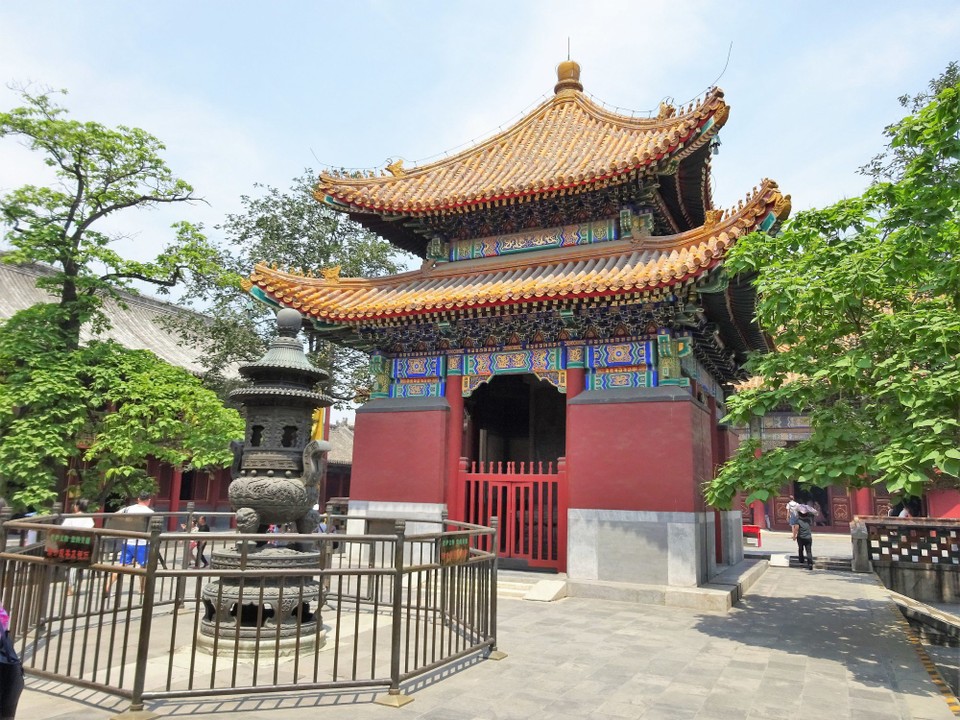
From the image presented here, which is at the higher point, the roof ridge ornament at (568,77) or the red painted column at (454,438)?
the roof ridge ornament at (568,77)

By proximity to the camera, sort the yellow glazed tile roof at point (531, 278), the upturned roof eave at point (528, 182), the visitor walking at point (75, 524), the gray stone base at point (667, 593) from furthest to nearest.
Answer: the upturned roof eave at point (528, 182) → the yellow glazed tile roof at point (531, 278) → the gray stone base at point (667, 593) → the visitor walking at point (75, 524)

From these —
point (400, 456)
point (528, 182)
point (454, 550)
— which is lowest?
point (454, 550)

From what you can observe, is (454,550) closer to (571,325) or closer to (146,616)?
(146,616)

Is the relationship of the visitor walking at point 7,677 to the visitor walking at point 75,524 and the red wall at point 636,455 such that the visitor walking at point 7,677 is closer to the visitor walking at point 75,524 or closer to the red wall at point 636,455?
the visitor walking at point 75,524

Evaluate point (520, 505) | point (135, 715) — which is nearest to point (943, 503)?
point (520, 505)

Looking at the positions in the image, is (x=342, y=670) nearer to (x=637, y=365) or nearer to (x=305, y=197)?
(x=637, y=365)

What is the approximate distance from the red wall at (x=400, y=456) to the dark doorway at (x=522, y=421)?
327 centimetres

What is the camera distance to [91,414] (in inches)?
588

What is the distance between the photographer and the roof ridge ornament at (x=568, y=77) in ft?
51.4

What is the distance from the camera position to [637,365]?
1071cm

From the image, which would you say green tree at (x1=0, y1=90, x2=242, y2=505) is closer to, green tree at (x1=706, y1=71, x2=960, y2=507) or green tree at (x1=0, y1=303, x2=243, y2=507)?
green tree at (x1=0, y1=303, x2=243, y2=507)

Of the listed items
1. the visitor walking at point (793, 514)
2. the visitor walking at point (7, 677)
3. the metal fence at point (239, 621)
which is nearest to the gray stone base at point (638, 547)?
the metal fence at point (239, 621)

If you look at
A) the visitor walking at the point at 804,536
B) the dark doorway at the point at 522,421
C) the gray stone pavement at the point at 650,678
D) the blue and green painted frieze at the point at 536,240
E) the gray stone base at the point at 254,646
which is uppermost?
the blue and green painted frieze at the point at 536,240

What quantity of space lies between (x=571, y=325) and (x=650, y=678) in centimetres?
632
